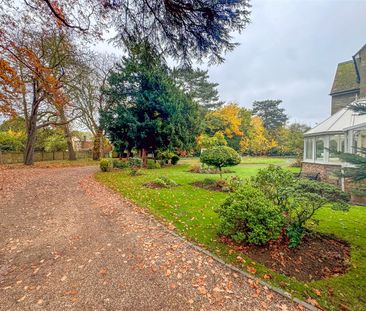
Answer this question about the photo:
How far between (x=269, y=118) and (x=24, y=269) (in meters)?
48.7

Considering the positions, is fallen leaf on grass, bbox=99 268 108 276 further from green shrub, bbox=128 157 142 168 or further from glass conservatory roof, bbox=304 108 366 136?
green shrub, bbox=128 157 142 168

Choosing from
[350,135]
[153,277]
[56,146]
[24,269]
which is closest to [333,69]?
[350,135]

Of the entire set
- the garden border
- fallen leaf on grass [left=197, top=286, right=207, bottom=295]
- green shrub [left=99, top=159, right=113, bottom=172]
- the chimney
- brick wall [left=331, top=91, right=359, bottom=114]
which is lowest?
fallen leaf on grass [left=197, top=286, right=207, bottom=295]

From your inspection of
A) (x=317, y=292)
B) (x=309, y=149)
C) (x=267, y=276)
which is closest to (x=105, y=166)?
(x=267, y=276)

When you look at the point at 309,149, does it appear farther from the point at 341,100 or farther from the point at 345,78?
the point at 345,78

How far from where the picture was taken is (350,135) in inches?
361

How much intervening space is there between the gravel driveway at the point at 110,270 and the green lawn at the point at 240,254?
0.37 meters

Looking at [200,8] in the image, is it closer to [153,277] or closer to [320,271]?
[153,277]

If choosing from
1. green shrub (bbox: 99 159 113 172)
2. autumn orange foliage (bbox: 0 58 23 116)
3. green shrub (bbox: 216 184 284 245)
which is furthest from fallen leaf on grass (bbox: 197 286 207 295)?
green shrub (bbox: 99 159 113 172)

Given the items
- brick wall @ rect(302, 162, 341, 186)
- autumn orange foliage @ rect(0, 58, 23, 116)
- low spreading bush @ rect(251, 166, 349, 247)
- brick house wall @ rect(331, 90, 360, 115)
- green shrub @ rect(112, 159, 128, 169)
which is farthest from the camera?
brick house wall @ rect(331, 90, 360, 115)

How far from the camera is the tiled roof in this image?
16125 mm

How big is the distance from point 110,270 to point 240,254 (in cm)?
218

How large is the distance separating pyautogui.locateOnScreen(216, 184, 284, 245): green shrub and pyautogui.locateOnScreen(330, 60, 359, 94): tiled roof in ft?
Answer: 60.8

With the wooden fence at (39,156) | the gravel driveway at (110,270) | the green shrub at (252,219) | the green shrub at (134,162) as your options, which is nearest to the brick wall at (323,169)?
the green shrub at (252,219)
